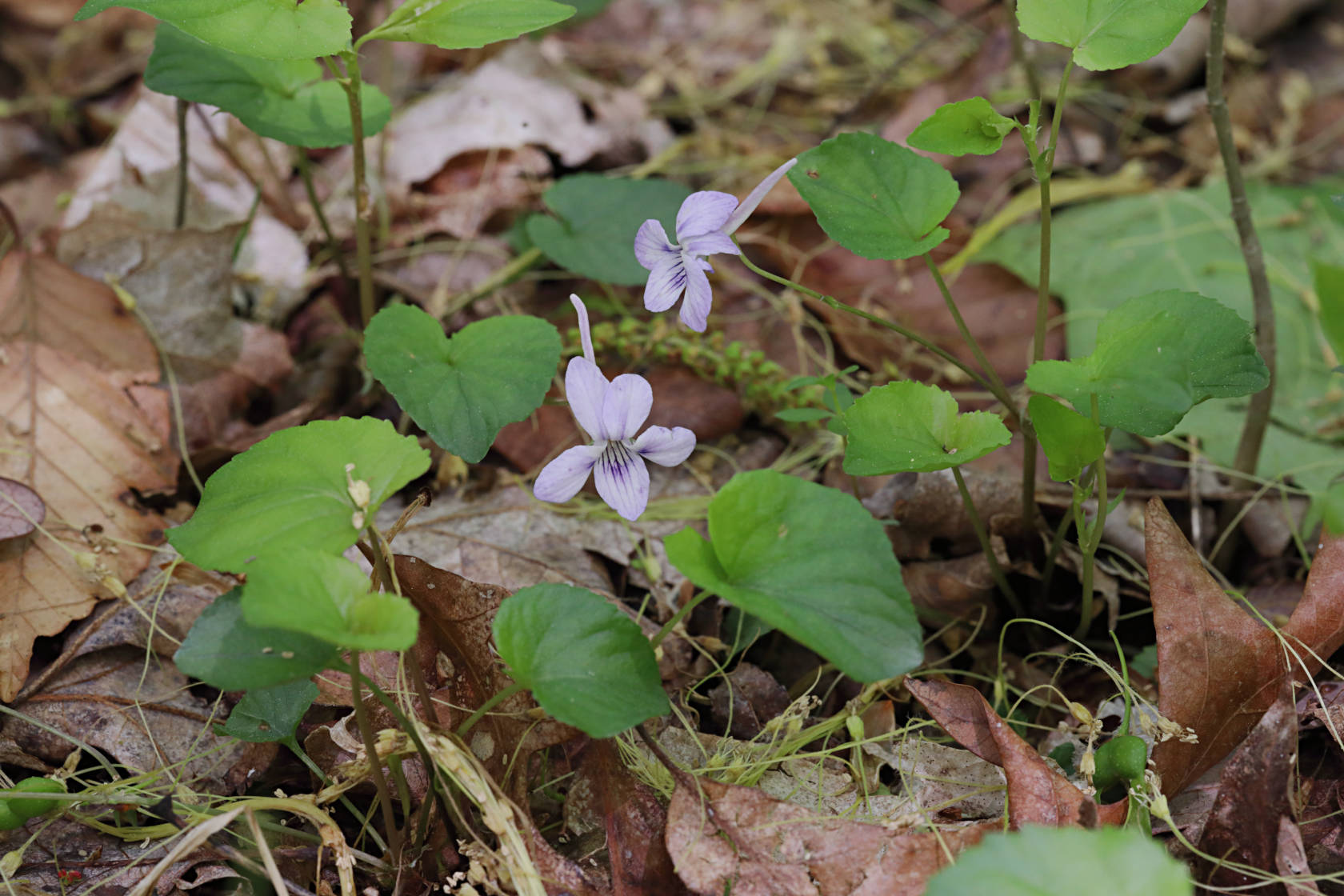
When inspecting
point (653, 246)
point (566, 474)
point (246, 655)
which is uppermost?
point (653, 246)

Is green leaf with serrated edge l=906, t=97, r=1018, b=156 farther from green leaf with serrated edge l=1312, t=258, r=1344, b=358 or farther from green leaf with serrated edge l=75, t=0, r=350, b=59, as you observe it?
green leaf with serrated edge l=75, t=0, r=350, b=59

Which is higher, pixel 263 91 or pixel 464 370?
pixel 263 91

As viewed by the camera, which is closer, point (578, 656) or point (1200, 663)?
point (578, 656)

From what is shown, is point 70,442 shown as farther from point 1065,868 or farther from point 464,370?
point 1065,868

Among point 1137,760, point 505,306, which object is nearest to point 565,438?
point 505,306

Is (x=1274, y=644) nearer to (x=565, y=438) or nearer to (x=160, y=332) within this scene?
(x=565, y=438)

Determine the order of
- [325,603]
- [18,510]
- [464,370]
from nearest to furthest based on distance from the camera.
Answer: [325,603]
[464,370]
[18,510]

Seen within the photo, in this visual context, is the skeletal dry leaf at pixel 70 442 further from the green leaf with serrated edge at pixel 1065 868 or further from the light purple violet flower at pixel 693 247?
the green leaf with serrated edge at pixel 1065 868

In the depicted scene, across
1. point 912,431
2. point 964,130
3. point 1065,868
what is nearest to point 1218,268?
point 964,130
